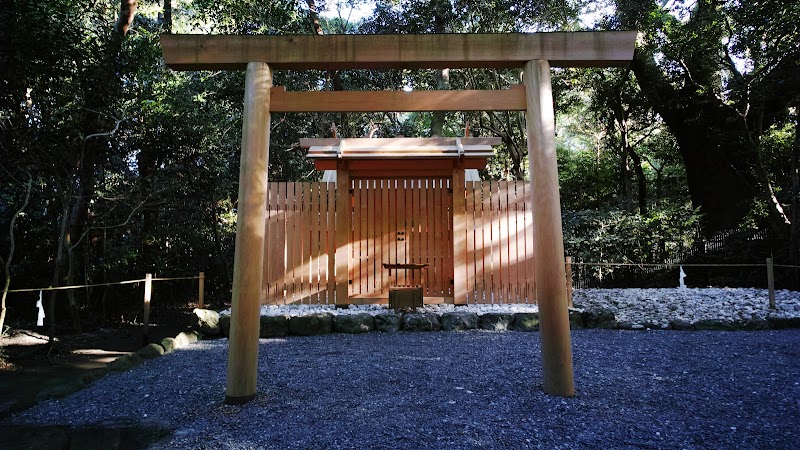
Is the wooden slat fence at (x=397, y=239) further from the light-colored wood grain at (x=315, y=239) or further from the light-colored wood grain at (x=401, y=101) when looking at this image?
the light-colored wood grain at (x=401, y=101)

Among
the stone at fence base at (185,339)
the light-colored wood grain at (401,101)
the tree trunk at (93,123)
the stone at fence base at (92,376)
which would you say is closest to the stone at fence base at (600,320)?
the light-colored wood grain at (401,101)

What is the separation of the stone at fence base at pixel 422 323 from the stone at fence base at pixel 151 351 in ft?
9.56

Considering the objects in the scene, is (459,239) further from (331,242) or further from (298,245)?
(298,245)

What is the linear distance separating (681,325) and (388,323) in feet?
12.7

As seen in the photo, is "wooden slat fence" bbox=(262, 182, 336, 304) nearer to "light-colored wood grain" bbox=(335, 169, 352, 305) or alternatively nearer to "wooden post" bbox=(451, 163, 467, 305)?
"light-colored wood grain" bbox=(335, 169, 352, 305)

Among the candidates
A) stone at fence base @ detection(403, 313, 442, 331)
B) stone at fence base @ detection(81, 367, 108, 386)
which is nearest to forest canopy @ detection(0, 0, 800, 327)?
stone at fence base @ detection(81, 367, 108, 386)

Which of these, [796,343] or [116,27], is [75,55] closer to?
[116,27]

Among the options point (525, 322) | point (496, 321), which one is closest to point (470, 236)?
point (496, 321)

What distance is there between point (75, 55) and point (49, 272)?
3547 millimetres

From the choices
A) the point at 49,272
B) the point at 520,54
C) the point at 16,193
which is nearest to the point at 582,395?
the point at 520,54

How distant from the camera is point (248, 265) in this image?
3.23 m

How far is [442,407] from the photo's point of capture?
305 cm

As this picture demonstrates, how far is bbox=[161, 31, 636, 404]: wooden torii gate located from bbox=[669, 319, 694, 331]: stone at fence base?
391 centimetres

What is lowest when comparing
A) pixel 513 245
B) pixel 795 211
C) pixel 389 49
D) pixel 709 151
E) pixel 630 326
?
pixel 630 326
